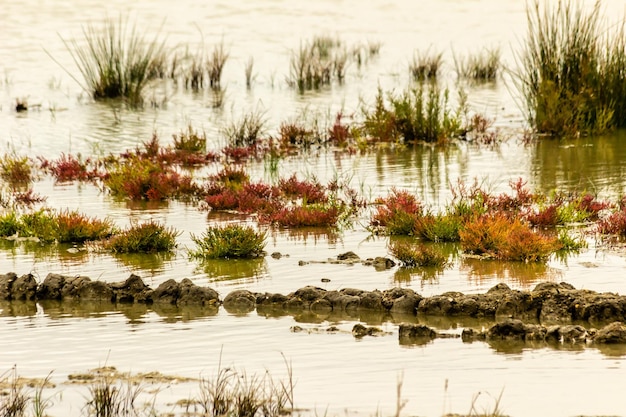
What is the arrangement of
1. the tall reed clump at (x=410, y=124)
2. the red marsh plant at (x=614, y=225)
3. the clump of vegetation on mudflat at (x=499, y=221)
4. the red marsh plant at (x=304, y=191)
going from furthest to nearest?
the tall reed clump at (x=410, y=124) < the red marsh plant at (x=304, y=191) < the red marsh plant at (x=614, y=225) < the clump of vegetation on mudflat at (x=499, y=221)

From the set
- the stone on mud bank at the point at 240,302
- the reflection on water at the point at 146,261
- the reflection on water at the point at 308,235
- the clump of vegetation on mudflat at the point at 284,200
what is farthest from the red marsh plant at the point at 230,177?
the stone on mud bank at the point at 240,302

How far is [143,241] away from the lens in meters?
11.0

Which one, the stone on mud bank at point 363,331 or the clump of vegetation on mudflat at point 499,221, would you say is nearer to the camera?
the stone on mud bank at point 363,331

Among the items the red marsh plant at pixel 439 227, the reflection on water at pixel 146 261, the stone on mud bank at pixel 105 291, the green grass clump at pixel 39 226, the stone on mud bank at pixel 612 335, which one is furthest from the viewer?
the green grass clump at pixel 39 226

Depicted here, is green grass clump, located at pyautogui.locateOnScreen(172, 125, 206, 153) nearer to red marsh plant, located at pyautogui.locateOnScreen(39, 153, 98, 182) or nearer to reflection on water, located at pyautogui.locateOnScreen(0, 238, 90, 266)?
red marsh plant, located at pyautogui.locateOnScreen(39, 153, 98, 182)

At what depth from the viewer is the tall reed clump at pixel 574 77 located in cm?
1853

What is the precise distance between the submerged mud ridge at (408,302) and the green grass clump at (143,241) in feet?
5.86

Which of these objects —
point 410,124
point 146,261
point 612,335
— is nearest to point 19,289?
point 146,261

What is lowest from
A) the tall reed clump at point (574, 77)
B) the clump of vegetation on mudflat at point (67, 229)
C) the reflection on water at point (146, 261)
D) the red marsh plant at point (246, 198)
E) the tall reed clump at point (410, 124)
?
the reflection on water at point (146, 261)

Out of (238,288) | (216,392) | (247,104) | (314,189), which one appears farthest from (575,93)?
(216,392)

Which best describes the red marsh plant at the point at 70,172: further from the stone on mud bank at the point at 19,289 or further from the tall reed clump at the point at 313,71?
the tall reed clump at the point at 313,71

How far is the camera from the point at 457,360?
680 cm

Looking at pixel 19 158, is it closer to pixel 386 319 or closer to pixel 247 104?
pixel 247 104

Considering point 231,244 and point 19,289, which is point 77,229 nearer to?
point 231,244
